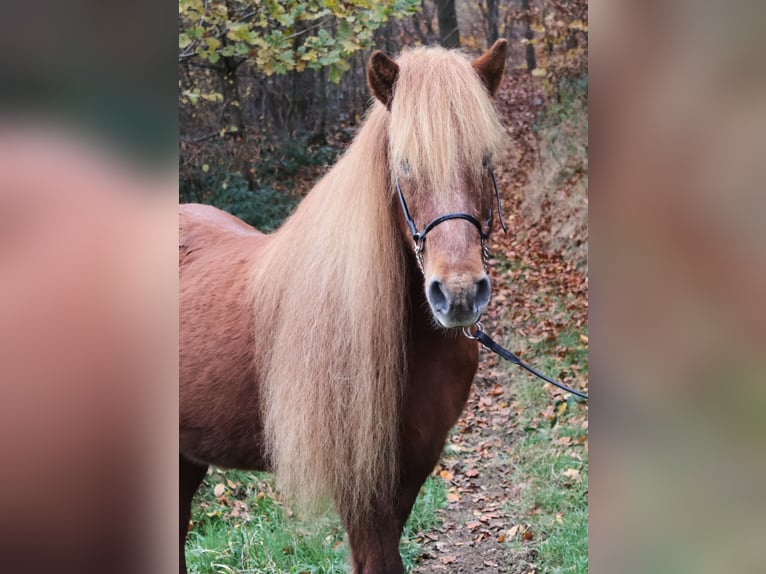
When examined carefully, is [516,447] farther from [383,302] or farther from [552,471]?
[383,302]

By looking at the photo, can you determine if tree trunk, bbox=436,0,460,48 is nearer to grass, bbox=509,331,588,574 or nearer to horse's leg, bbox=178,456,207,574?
grass, bbox=509,331,588,574

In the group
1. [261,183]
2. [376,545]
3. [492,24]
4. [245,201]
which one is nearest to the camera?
[376,545]

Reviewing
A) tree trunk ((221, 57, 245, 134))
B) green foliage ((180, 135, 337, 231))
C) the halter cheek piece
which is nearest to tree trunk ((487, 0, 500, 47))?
green foliage ((180, 135, 337, 231))

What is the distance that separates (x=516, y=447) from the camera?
3270mm

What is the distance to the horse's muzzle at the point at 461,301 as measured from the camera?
1.37 metres

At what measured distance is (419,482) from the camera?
1.85 meters

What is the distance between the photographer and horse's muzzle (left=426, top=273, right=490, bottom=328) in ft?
4.50

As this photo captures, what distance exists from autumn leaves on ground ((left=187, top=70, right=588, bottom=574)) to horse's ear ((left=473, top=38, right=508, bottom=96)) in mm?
420

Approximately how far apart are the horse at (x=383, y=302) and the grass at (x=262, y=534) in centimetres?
48

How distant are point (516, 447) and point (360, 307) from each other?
1.99 m

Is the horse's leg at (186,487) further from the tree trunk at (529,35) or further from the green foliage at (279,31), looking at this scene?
the tree trunk at (529,35)

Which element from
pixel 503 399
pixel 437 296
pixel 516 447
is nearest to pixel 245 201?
pixel 503 399
